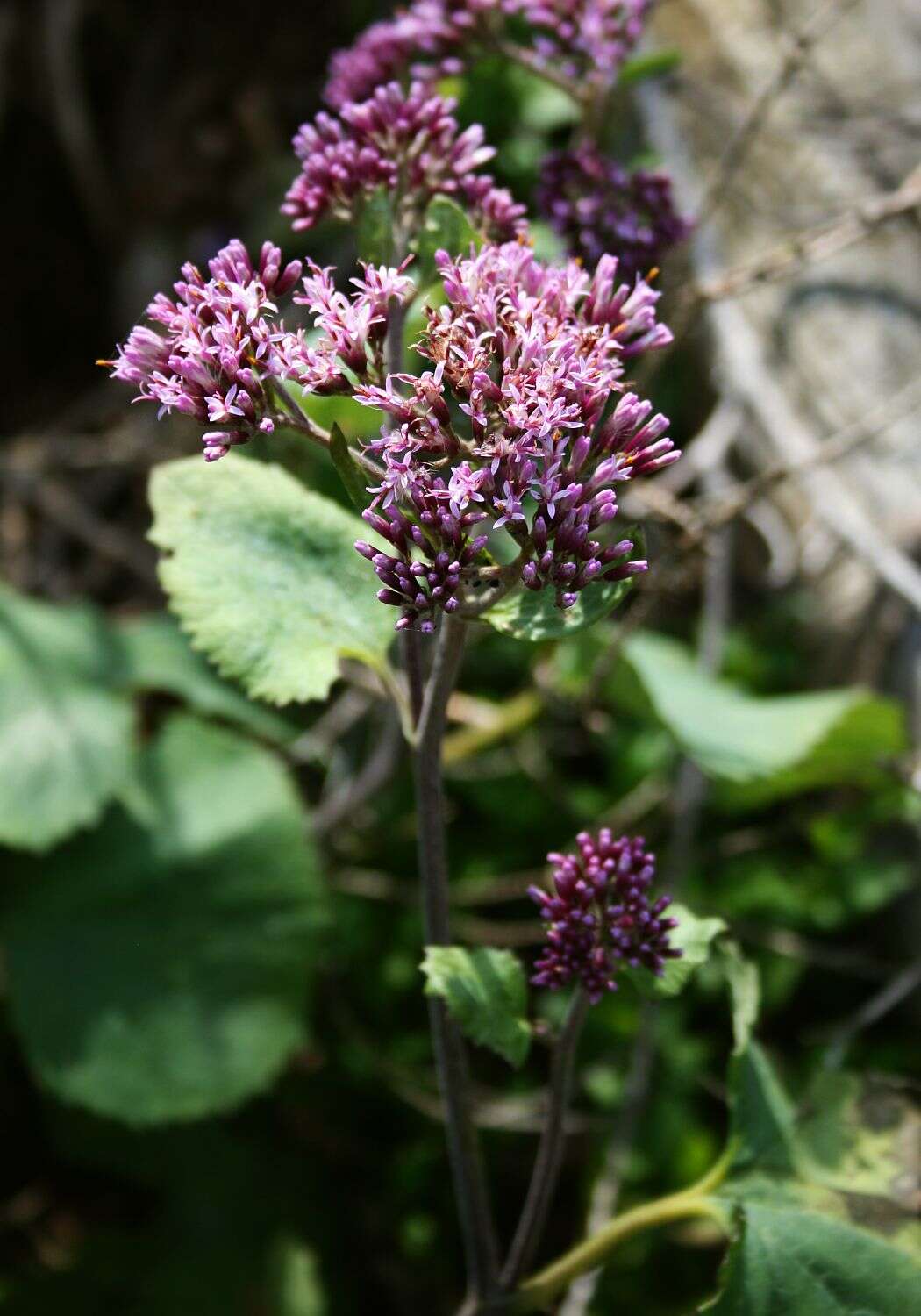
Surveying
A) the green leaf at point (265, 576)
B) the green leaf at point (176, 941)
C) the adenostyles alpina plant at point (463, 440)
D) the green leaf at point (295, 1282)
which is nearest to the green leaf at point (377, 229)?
the adenostyles alpina plant at point (463, 440)

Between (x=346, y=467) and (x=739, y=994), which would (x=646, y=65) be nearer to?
(x=346, y=467)

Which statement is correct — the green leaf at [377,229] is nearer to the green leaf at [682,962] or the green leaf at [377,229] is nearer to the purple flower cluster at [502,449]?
the purple flower cluster at [502,449]

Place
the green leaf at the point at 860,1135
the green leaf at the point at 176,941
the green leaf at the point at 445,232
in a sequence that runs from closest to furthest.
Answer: the green leaf at the point at 445,232
the green leaf at the point at 860,1135
the green leaf at the point at 176,941

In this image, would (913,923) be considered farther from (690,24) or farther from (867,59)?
(690,24)

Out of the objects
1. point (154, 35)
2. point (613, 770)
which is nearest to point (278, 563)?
point (613, 770)

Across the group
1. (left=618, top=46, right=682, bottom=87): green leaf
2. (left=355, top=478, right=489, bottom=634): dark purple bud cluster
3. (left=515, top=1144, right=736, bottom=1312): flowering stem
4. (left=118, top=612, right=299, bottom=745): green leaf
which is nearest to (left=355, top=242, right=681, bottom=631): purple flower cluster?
(left=355, top=478, right=489, bottom=634): dark purple bud cluster

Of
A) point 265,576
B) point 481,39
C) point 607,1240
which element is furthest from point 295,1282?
point 481,39
